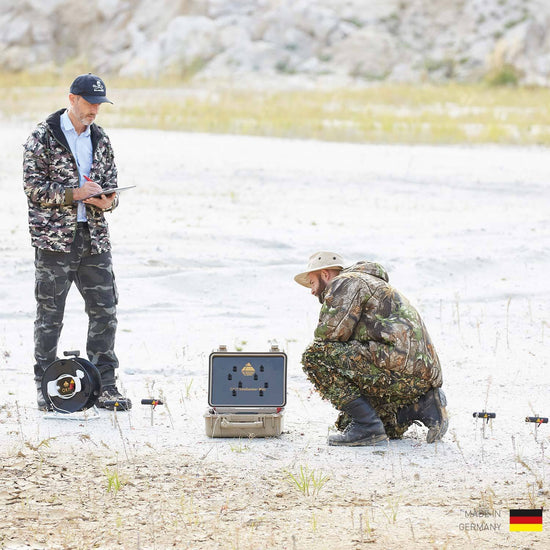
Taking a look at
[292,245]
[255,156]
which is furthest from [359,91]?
[292,245]

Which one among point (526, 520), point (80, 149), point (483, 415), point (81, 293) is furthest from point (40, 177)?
point (526, 520)

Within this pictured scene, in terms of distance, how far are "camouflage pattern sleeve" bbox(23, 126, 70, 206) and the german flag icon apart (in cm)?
311

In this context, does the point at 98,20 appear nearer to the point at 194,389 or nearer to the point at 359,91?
the point at 359,91

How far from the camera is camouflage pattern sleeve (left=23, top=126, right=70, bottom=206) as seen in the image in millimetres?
6070

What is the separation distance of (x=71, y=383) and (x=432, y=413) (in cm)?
213

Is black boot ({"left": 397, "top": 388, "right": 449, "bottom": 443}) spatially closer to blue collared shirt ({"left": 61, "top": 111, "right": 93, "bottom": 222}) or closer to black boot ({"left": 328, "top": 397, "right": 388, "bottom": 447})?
black boot ({"left": 328, "top": 397, "right": 388, "bottom": 447})

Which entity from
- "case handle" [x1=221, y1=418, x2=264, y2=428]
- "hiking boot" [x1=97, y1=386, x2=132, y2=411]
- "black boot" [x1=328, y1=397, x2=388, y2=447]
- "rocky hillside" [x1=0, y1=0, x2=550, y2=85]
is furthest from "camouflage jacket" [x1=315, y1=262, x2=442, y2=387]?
"rocky hillside" [x1=0, y1=0, x2=550, y2=85]

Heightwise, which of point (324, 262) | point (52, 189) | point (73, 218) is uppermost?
point (52, 189)

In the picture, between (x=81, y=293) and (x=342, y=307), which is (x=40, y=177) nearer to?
(x=81, y=293)

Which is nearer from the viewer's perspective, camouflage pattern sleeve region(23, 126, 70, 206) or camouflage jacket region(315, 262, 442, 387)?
camouflage jacket region(315, 262, 442, 387)

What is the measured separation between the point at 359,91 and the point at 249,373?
26824mm

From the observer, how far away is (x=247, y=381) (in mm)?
5879

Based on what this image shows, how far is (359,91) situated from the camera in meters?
31.8

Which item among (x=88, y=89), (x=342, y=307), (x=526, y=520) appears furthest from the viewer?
(x=88, y=89)
